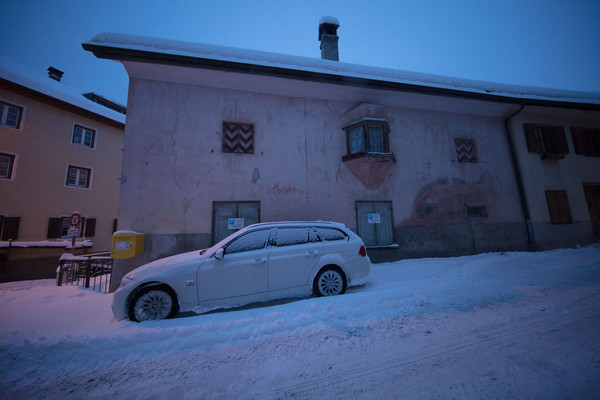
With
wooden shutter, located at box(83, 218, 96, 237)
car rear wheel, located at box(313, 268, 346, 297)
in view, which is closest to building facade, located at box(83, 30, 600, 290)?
car rear wheel, located at box(313, 268, 346, 297)

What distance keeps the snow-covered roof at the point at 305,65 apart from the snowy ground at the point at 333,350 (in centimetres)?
719

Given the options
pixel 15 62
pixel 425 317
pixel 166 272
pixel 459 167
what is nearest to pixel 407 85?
pixel 459 167

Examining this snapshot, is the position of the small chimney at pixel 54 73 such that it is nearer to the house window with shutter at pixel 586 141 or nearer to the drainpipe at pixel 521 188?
the drainpipe at pixel 521 188

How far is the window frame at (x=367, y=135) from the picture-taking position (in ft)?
27.1

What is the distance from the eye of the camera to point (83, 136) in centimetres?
1430

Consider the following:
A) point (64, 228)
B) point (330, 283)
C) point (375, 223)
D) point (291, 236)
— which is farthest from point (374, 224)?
point (64, 228)

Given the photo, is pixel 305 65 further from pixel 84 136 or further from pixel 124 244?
pixel 84 136

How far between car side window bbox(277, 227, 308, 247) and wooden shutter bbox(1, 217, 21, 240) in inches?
616

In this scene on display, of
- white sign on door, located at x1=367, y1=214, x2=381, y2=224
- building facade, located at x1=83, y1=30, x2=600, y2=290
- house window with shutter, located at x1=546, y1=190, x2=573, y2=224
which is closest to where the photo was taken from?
building facade, located at x1=83, y1=30, x2=600, y2=290

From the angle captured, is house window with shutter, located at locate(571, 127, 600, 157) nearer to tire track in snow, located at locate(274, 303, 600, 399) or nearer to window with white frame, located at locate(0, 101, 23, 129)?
tire track in snow, located at locate(274, 303, 600, 399)

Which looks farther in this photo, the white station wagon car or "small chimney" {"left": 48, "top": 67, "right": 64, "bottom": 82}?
"small chimney" {"left": 48, "top": 67, "right": 64, "bottom": 82}

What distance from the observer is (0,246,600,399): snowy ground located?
190cm

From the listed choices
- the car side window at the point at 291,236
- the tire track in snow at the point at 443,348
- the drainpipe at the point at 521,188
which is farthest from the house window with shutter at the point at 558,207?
the car side window at the point at 291,236

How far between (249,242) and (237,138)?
4.82m
